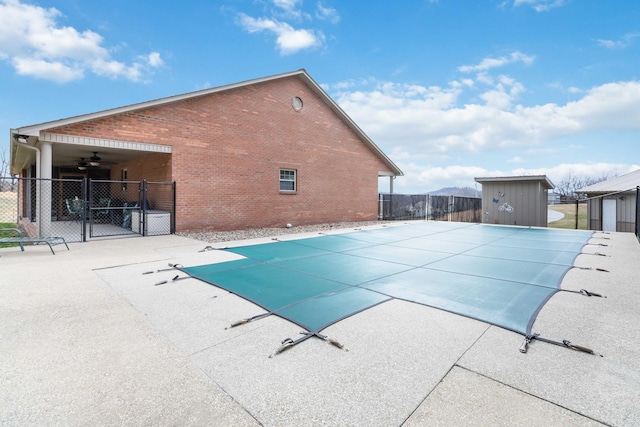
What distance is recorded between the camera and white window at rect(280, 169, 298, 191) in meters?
13.6

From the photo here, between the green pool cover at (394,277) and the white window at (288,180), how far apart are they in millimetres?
5059

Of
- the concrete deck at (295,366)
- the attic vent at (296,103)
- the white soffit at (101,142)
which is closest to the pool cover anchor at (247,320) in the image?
the concrete deck at (295,366)

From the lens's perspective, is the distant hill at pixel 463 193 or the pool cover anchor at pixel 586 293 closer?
the pool cover anchor at pixel 586 293

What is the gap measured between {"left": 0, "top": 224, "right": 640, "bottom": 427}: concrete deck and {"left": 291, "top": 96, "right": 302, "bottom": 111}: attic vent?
11.1m

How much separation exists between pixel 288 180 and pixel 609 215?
1612 cm

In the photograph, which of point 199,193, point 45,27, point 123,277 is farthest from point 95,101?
point 123,277

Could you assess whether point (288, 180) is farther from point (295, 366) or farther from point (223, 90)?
point (295, 366)

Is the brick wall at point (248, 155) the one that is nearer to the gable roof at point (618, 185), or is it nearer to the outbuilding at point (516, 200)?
Result: the outbuilding at point (516, 200)

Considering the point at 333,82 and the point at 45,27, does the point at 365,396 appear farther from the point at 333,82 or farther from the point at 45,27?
the point at 45,27

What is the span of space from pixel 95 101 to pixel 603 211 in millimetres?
42227

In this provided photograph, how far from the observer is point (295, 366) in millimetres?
2529

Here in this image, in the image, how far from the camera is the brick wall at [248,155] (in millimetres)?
10398

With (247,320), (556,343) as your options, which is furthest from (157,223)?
(556,343)

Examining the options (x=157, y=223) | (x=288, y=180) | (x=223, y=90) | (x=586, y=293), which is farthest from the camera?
(x=288, y=180)
